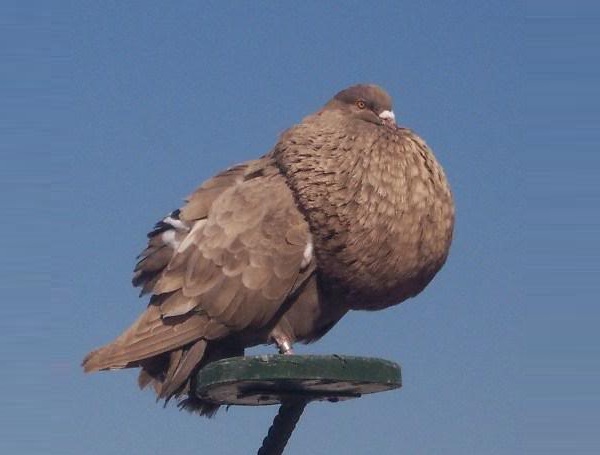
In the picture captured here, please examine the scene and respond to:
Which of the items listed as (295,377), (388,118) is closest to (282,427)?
(295,377)

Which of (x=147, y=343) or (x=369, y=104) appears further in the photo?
(x=369, y=104)

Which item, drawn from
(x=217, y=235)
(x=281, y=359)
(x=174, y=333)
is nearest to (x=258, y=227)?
(x=217, y=235)

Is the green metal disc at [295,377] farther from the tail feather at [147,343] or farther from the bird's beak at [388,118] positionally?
the bird's beak at [388,118]

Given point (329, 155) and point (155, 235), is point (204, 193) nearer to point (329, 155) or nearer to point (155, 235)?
point (155, 235)

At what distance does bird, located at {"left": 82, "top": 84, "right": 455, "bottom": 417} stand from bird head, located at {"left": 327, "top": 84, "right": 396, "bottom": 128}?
13cm

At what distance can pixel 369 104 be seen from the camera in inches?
215

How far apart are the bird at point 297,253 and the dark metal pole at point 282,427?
0.47 metres

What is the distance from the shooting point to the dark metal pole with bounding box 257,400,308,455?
4.64 meters

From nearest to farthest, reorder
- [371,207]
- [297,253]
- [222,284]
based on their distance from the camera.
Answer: [371,207] → [297,253] → [222,284]

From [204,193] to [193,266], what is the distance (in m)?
0.54

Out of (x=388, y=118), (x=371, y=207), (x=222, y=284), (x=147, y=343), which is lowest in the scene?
(x=147, y=343)

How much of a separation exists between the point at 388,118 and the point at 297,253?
1.04 metres

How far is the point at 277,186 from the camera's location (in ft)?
16.9

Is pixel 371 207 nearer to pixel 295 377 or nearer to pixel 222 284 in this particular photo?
pixel 222 284
